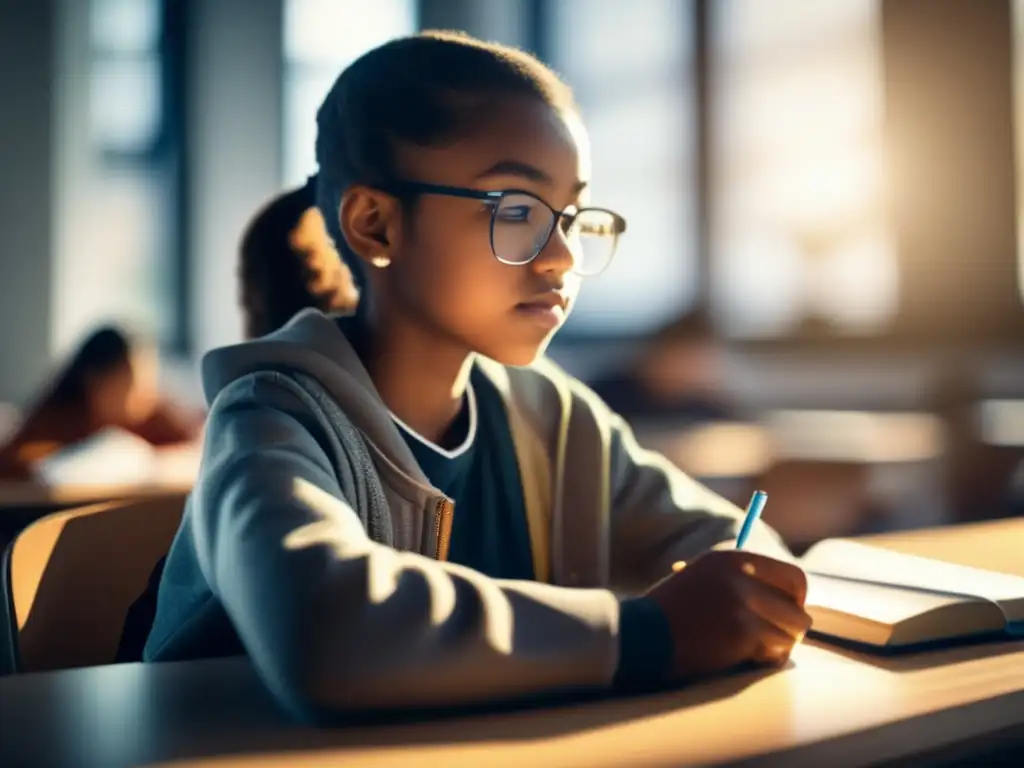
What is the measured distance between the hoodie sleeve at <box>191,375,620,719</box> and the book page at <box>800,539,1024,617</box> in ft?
1.06

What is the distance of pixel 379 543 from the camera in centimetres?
85

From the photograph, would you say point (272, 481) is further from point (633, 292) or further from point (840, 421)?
point (633, 292)

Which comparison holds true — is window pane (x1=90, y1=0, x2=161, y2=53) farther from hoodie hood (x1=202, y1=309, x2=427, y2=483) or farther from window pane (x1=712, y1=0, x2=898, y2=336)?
hoodie hood (x1=202, y1=309, x2=427, y2=483)

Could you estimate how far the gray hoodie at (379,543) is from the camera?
57cm

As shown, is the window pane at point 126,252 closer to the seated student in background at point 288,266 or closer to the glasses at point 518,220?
the seated student in background at point 288,266

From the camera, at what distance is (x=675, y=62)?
5.60 meters

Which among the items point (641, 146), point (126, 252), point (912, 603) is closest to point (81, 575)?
point (912, 603)

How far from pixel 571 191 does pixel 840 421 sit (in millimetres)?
3557

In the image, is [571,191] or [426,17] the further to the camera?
[426,17]

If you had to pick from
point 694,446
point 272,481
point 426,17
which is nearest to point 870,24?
point 694,446

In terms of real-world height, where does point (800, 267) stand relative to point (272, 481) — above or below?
above

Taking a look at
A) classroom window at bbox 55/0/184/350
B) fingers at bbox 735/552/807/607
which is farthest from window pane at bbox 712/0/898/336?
Result: fingers at bbox 735/552/807/607

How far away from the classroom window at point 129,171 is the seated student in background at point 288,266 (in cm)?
530

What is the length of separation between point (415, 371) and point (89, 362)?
224 cm
